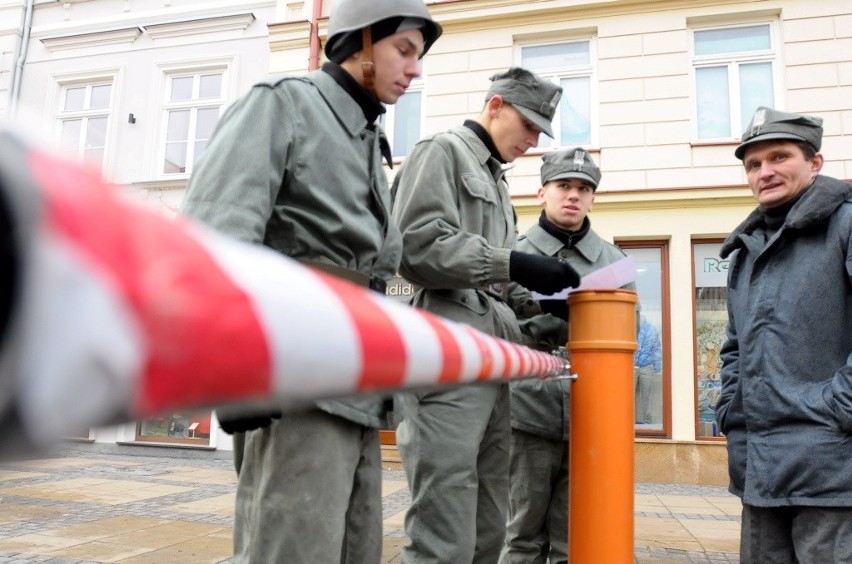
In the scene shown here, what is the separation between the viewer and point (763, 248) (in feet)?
7.51

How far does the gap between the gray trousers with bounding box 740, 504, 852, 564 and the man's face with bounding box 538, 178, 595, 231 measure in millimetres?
1413

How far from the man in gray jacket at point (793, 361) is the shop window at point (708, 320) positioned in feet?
19.6

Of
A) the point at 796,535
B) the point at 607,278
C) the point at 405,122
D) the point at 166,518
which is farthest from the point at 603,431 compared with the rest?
the point at 405,122

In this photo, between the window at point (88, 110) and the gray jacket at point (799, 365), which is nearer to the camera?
the gray jacket at point (799, 365)

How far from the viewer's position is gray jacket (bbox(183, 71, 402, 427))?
1.44 meters

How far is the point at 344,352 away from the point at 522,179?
27.8 feet

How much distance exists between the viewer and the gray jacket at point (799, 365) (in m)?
1.96

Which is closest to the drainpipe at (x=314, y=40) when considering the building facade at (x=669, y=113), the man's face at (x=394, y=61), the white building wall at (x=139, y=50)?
the white building wall at (x=139, y=50)

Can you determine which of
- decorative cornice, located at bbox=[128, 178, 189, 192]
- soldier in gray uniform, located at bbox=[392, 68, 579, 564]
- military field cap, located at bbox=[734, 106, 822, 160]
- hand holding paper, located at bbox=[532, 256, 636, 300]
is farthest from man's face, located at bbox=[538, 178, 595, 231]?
decorative cornice, located at bbox=[128, 178, 189, 192]

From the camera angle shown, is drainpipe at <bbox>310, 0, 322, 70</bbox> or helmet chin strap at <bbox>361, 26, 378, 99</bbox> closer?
helmet chin strap at <bbox>361, 26, 378, 99</bbox>

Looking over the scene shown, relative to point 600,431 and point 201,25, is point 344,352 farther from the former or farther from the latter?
point 201,25

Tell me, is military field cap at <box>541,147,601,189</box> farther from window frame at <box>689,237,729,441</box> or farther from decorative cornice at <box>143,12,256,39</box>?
decorative cornice at <box>143,12,256,39</box>

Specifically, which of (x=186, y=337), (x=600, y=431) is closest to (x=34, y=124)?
(x=186, y=337)

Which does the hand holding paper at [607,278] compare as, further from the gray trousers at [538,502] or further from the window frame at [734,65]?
the window frame at [734,65]
